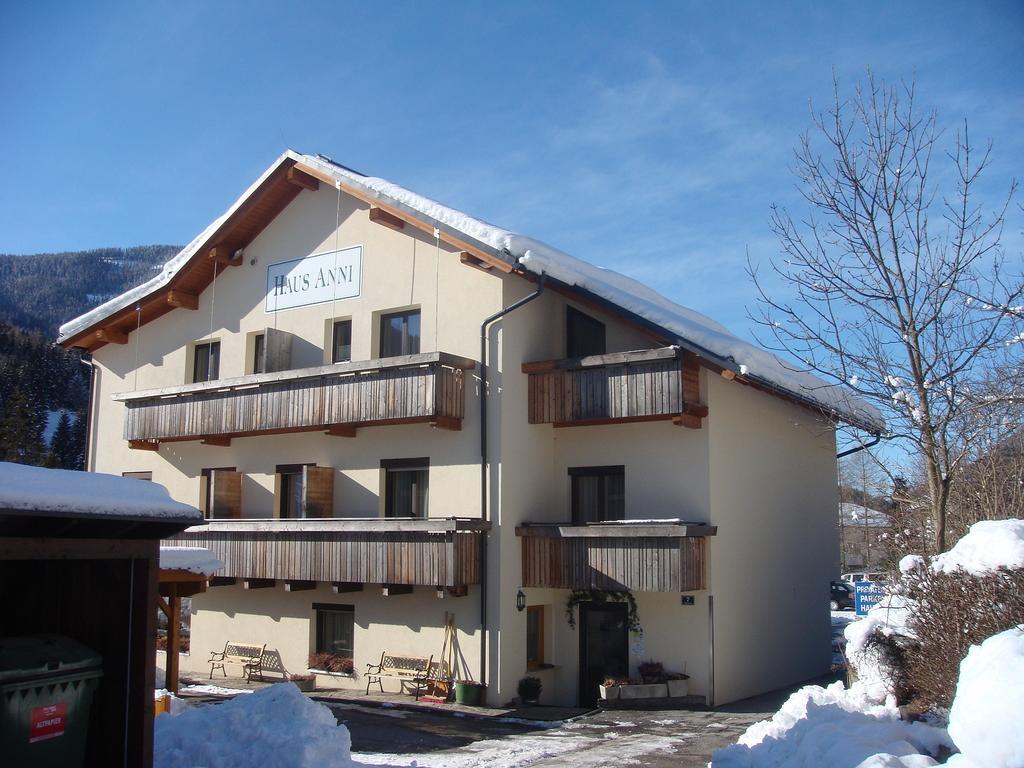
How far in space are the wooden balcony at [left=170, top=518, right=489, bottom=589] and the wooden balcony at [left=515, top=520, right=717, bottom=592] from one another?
1.22 meters

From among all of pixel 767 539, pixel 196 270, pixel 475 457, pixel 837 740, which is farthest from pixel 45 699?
pixel 196 270

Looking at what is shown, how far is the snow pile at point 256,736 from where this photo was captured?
10453 mm

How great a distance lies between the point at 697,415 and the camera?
61.7 feet

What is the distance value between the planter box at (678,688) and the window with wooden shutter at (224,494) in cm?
1060

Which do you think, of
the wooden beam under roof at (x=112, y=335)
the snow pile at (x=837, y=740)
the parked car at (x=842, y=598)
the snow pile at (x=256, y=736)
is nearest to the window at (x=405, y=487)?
the snow pile at (x=256, y=736)

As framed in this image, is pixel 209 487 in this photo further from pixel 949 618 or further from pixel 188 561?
pixel 949 618

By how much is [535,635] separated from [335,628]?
461 centimetres

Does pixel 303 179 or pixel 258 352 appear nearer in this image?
pixel 303 179

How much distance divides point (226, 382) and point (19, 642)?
526 inches

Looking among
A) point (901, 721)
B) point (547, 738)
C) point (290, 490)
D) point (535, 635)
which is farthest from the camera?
point (290, 490)

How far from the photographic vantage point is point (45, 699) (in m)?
8.45

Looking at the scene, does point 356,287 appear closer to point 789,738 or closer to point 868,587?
point 868,587

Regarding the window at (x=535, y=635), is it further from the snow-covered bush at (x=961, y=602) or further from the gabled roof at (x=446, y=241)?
the snow-covered bush at (x=961, y=602)

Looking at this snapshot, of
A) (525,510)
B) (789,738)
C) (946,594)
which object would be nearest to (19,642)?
(789,738)
